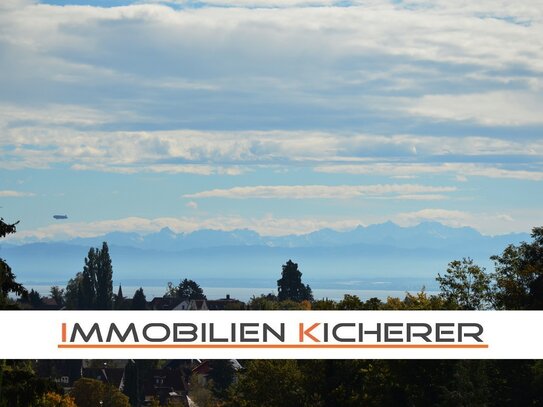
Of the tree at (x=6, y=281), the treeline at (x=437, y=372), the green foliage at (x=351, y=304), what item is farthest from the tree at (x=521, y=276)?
the tree at (x=6, y=281)

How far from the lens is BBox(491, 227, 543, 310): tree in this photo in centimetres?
8306

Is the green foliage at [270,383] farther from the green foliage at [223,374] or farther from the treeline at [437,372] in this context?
the green foliage at [223,374]

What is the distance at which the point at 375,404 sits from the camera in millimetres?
78438

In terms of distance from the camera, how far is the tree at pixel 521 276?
3270 inches

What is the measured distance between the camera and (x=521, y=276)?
8594 cm

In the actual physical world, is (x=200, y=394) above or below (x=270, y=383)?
above

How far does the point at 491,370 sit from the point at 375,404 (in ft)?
24.5

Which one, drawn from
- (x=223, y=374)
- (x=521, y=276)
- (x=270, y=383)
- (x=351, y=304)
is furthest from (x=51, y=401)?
(x=223, y=374)

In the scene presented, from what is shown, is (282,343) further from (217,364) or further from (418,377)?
(217,364)

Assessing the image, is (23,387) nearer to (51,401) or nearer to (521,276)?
(521,276)

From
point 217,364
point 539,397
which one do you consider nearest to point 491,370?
point 539,397

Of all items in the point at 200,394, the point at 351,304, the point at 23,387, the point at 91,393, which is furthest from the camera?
the point at 200,394

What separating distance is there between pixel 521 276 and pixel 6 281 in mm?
53362

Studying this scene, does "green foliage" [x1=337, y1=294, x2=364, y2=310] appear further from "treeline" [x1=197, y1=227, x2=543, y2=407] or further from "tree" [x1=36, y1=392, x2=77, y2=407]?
"tree" [x1=36, y1=392, x2=77, y2=407]
